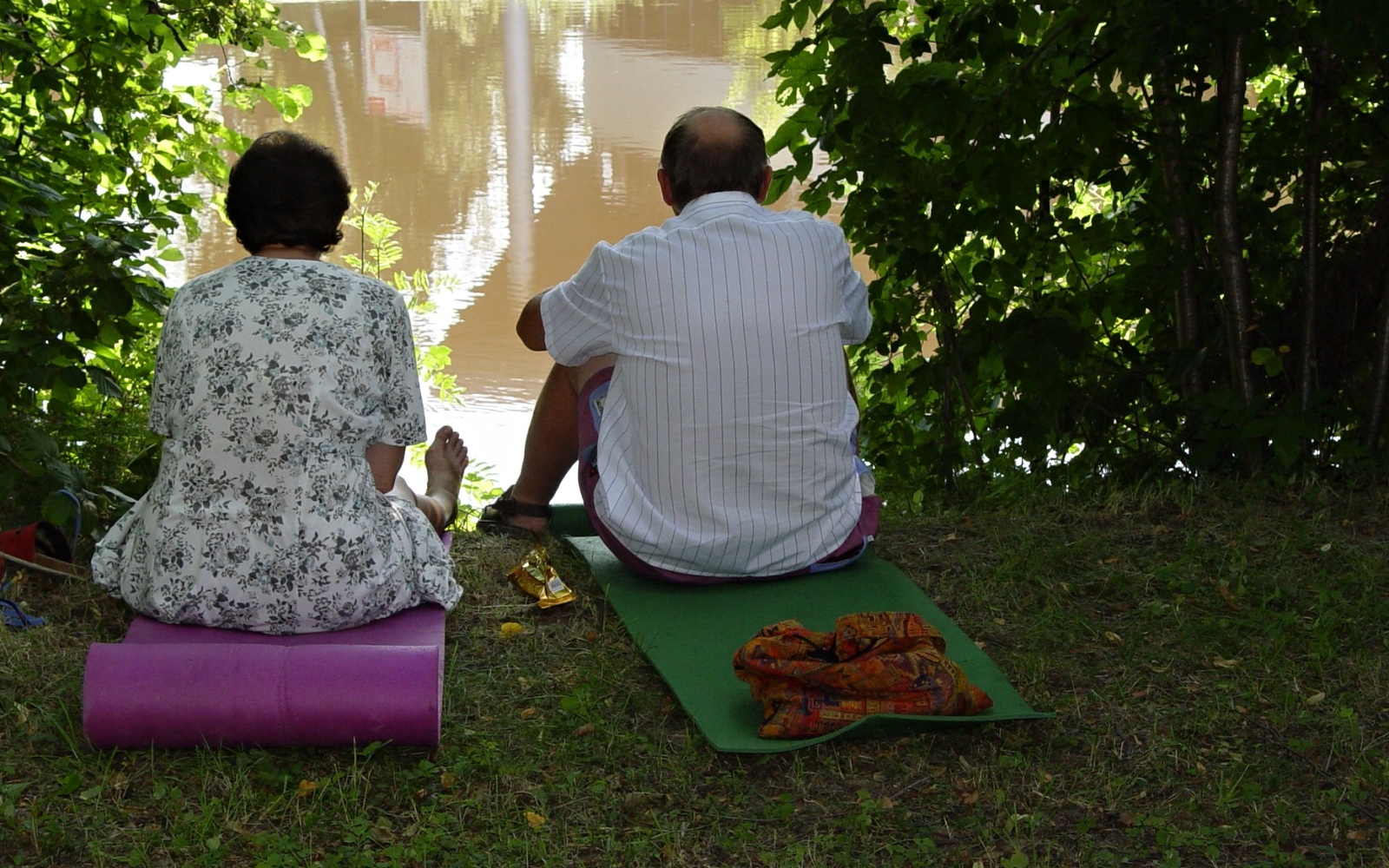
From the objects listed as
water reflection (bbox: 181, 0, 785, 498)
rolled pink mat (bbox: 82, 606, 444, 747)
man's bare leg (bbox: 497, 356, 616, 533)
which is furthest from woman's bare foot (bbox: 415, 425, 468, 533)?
water reflection (bbox: 181, 0, 785, 498)

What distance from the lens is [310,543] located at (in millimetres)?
2406

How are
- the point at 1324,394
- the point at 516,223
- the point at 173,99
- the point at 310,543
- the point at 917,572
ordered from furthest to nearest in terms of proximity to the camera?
1. the point at 516,223
2. the point at 173,99
3. the point at 1324,394
4. the point at 917,572
5. the point at 310,543

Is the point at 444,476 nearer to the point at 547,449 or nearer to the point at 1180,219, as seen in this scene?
the point at 547,449

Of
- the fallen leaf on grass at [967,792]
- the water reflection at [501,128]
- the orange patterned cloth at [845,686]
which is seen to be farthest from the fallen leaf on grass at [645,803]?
the water reflection at [501,128]

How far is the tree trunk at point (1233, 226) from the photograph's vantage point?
3.43m

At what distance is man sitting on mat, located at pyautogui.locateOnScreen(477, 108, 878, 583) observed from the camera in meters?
2.74

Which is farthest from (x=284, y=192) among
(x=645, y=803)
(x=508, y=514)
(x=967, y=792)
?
(x=967, y=792)

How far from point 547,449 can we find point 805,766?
132 cm

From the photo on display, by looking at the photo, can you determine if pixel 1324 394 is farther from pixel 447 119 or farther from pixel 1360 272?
pixel 447 119

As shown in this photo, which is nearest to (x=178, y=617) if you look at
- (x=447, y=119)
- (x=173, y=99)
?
(x=173, y=99)

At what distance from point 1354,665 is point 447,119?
8070 mm

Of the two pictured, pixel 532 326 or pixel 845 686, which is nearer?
pixel 845 686

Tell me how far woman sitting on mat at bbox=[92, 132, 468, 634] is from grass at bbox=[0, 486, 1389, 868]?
282 millimetres

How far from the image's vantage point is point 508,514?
130 inches
